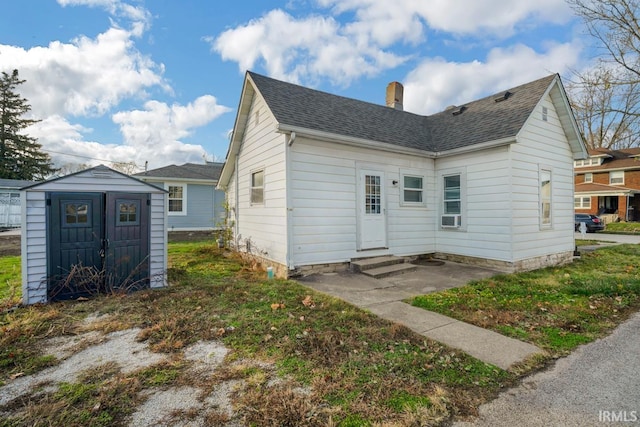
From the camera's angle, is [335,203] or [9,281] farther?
[335,203]

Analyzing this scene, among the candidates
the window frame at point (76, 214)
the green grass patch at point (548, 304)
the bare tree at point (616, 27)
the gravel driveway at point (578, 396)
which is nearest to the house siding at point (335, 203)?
the green grass patch at point (548, 304)

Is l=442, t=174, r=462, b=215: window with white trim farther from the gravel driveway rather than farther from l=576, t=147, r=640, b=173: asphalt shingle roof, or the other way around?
l=576, t=147, r=640, b=173: asphalt shingle roof

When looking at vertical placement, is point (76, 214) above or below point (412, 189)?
below

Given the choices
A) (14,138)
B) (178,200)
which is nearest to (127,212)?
(178,200)

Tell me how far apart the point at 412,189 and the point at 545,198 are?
4.06m

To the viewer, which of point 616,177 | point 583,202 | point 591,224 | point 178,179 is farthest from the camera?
point 583,202

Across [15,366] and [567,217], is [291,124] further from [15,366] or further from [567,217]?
[567,217]

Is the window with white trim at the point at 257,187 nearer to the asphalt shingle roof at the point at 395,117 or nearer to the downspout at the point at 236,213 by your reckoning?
the downspout at the point at 236,213

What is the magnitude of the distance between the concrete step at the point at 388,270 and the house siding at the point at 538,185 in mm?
2796

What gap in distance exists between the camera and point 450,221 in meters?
8.96

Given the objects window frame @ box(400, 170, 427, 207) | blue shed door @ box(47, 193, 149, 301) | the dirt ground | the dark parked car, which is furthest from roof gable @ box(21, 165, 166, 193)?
the dark parked car

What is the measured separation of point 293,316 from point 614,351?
3.97 meters

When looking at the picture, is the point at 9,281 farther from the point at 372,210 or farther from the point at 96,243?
the point at 372,210

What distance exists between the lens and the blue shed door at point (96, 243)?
16.7ft
